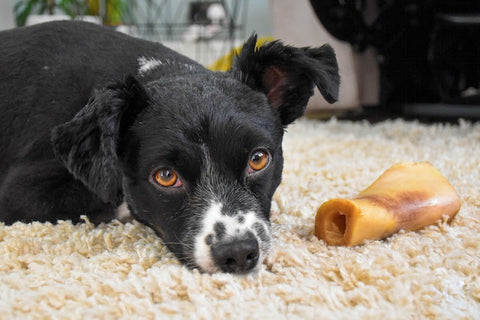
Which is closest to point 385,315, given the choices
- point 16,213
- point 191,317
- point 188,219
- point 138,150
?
point 191,317

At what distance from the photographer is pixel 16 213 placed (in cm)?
189

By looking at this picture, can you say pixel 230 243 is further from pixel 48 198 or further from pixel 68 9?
pixel 68 9

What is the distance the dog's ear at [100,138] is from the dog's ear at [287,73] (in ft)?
1.24

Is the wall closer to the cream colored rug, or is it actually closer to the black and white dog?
the black and white dog

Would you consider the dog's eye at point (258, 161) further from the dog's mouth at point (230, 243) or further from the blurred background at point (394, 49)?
the blurred background at point (394, 49)

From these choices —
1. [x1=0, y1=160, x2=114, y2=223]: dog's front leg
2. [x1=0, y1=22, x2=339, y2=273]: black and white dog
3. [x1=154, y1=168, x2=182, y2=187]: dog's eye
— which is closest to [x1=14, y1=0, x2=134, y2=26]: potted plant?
[x1=0, y1=22, x2=339, y2=273]: black and white dog

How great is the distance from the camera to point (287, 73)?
181 cm

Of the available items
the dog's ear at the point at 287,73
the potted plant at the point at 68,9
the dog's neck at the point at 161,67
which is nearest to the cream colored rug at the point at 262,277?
the dog's ear at the point at 287,73

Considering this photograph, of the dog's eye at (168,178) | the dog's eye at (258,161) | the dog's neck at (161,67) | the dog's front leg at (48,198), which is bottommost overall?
the dog's front leg at (48,198)

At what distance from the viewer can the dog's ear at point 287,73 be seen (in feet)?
5.59

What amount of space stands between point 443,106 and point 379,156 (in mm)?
1441

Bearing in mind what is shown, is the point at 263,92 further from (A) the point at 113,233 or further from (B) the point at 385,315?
(B) the point at 385,315

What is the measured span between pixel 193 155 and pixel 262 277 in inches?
14.4

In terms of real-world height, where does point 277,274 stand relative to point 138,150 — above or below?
below
